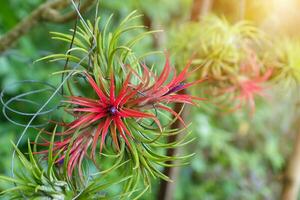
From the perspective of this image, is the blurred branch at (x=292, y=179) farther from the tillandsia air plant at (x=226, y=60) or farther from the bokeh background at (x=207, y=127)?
the tillandsia air plant at (x=226, y=60)

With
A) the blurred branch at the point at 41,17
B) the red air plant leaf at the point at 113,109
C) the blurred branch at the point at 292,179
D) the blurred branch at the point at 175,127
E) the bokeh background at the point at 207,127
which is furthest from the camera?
the bokeh background at the point at 207,127

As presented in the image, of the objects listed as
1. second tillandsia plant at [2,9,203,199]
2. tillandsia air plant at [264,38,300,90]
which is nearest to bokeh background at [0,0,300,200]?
tillandsia air plant at [264,38,300,90]

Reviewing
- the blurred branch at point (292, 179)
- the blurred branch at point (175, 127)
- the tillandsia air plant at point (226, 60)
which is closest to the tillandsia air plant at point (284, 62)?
the tillandsia air plant at point (226, 60)

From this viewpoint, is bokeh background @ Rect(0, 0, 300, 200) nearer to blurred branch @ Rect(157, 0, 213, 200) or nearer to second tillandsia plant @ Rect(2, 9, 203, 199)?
blurred branch @ Rect(157, 0, 213, 200)

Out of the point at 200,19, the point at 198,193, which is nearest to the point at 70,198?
the point at 200,19

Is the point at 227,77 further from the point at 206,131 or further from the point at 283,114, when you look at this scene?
the point at 283,114
